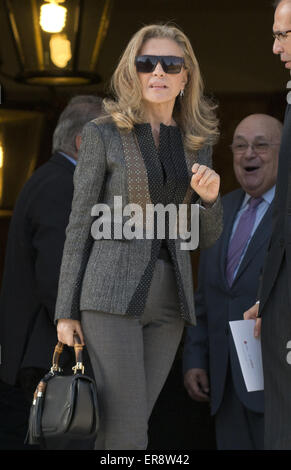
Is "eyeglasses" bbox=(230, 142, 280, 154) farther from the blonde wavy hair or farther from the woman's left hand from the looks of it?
the woman's left hand

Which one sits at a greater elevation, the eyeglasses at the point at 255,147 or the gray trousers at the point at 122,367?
the eyeglasses at the point at 255,147

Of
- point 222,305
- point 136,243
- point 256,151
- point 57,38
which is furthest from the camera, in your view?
point 57,38

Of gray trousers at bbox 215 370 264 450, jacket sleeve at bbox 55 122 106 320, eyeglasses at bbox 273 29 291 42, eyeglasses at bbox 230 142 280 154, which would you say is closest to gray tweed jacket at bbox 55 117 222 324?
jacket sleeve at bbox 55 122 106 320

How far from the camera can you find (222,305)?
4293 millimetres

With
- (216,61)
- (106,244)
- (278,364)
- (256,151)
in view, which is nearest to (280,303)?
(278,364)

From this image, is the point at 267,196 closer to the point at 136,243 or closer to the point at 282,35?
the point at 282,35

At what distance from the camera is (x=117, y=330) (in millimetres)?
3074

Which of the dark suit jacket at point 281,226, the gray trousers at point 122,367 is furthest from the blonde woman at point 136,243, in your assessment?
the dark suit jacket at point 281,226

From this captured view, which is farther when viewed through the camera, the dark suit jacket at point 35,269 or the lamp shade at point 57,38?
the lamp shade at point 57,38

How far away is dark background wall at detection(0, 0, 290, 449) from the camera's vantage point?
5391 mm

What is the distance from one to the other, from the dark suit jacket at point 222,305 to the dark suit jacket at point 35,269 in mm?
669

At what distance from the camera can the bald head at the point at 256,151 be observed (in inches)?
175

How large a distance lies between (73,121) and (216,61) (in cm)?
141

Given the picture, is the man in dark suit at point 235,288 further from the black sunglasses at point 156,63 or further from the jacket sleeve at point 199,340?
the black sunglasses at point 156,63
